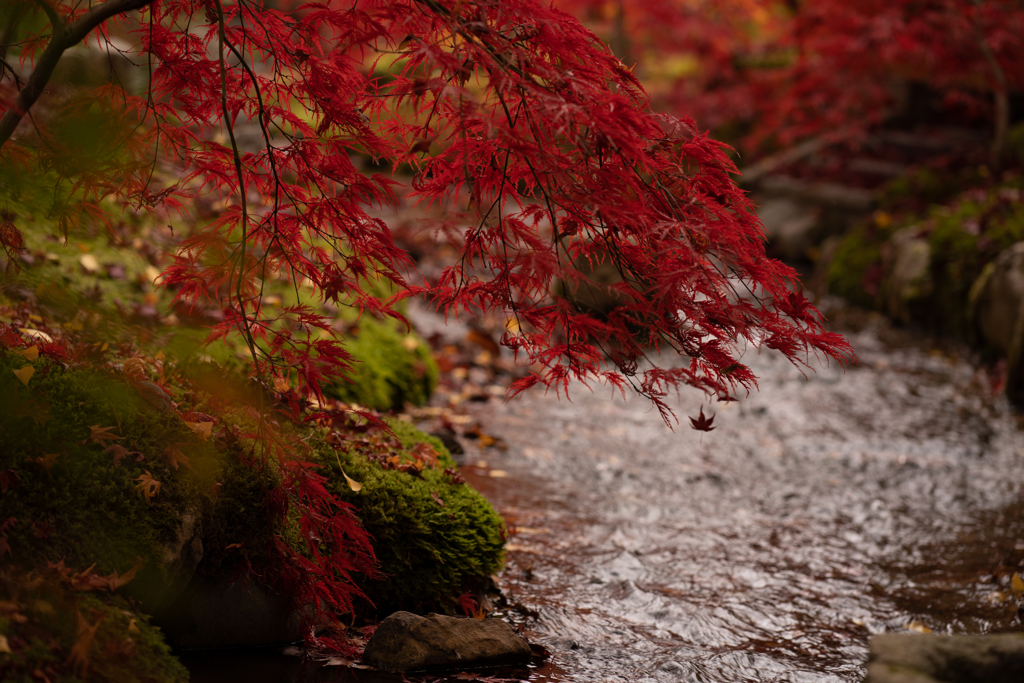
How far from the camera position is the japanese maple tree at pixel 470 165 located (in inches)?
87.0

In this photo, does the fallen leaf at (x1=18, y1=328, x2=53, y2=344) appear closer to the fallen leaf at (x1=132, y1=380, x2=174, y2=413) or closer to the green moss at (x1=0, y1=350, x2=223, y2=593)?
the green moss at (x1=0, y1=350, x2=223, y2=593)

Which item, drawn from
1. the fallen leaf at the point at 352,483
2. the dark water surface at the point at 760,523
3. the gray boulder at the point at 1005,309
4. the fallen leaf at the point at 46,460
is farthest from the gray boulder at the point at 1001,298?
the fallen leaf at the point at 46,460

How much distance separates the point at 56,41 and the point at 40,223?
10.4 feet

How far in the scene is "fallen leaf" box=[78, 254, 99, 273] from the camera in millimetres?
4863

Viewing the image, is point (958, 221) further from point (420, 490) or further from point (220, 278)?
point (220, 278)

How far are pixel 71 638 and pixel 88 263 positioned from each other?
3585 mm

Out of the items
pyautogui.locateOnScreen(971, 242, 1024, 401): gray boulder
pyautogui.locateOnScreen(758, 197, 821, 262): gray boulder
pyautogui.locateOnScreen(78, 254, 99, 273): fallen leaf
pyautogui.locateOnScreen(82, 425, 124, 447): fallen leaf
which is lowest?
pyautogui.locateOnScreen(82, 425, 124, 447): fallen leaf

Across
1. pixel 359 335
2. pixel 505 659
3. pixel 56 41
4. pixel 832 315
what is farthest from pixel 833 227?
pixel 56 41

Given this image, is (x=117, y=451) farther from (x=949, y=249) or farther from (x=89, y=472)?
(x=949, y=249)

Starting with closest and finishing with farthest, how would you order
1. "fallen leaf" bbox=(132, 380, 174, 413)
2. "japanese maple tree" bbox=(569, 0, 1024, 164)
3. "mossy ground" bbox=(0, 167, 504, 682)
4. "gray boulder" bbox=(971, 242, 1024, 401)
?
1. "mossy ground" bbox=(0, 167, 504, 682)
2. "fallen leaf" bbox=(132, 380, 174, 413)
3. "gray boulder" bbox=(971, 242, 1024, 401)
4. "japanese maple tree" bbox=(569, 0, 1024, 164)

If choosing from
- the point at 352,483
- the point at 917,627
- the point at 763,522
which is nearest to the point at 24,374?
the point at 352,483

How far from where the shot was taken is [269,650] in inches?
105

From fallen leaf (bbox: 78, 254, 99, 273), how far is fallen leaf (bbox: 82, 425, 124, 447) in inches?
112

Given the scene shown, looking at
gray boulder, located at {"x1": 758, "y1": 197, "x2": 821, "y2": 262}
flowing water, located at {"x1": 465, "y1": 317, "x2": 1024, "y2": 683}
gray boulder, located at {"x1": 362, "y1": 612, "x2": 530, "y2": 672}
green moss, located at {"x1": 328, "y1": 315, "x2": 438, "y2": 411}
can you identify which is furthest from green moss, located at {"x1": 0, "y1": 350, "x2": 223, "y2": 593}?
gray boulder, located at {"x1": 758, "y1": 197, "x2": 821, "y2": 262}
